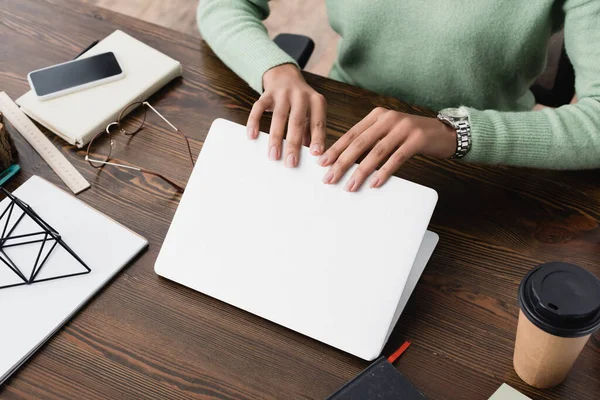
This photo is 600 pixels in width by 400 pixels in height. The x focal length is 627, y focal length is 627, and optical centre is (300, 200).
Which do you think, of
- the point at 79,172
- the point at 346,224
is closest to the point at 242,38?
the point at 79,172

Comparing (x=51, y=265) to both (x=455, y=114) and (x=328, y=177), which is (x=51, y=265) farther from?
(x=455, y=114)

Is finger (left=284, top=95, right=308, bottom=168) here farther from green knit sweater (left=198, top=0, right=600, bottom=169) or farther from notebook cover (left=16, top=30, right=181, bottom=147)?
notebook cover (left=16, top=30, right=181, bottom=147)

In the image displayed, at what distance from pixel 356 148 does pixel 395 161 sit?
59 mm

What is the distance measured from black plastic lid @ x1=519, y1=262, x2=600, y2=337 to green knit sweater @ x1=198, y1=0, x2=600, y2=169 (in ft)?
1.07

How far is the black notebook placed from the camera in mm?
730

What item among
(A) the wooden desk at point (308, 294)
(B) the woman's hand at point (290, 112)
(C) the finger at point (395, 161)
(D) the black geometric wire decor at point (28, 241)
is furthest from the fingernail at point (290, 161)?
(D) the black geometric wire decor at point (28, 241)

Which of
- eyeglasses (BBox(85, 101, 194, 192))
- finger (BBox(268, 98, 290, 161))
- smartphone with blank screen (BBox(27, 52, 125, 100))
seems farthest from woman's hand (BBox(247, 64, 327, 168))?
smartphone with blank screen (BBox(27, 52, 125, 100))

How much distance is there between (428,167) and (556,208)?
0.20 meters

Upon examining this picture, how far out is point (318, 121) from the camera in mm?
983

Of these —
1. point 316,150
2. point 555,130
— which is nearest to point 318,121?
point 316,150

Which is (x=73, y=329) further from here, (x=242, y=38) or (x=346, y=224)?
(x=242, y=38)

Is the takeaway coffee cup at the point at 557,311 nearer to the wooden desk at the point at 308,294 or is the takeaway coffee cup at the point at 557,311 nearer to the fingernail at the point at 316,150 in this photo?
the wooden desk at the point at 308,294

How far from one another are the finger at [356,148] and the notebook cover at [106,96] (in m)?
0.40

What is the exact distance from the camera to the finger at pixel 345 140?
844 mm
